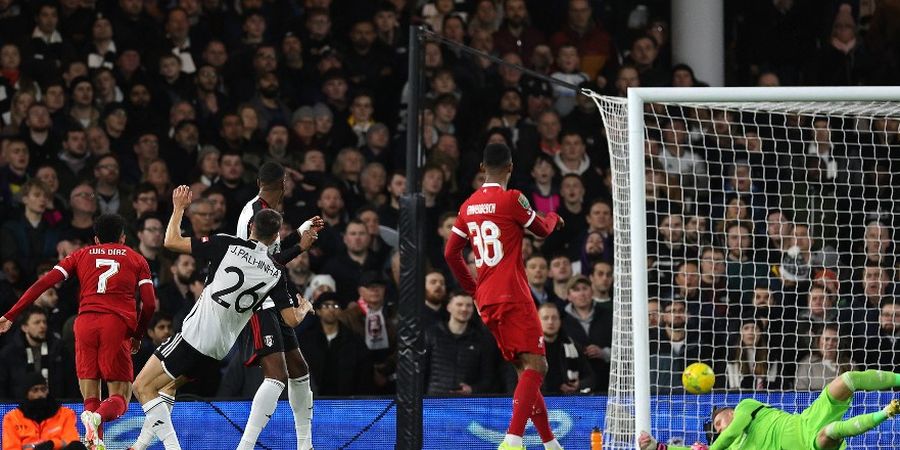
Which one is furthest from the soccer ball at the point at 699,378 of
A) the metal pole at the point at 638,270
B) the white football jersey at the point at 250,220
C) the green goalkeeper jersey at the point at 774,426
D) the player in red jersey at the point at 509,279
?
the white football jersey at the point at 250,220

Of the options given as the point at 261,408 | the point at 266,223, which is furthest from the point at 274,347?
the point at 266,223

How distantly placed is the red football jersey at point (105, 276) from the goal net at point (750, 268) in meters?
3.32

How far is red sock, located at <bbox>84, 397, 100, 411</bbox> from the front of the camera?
390 inches

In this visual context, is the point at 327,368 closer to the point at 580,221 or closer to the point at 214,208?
the point at 214,208

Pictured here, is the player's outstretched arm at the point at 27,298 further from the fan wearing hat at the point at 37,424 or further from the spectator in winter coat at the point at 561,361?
the spectator in winter coat at the point at 561,361

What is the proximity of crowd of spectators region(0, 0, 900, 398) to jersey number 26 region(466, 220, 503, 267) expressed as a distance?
2.30m

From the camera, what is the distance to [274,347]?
929cm

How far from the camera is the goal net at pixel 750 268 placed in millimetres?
10031

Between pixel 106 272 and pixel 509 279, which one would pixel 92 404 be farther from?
pixel 509 279

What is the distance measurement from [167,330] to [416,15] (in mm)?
5333

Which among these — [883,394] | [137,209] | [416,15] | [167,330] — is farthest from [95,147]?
[883,394]

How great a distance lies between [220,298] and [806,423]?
3.80 metres

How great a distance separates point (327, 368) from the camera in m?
11.6

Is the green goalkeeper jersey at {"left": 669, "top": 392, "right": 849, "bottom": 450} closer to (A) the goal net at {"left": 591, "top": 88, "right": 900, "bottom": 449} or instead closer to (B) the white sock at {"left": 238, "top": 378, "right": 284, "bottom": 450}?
(A) the goal net at {"left": 591, "top": 88, "right": 900, "bottom": 449}
